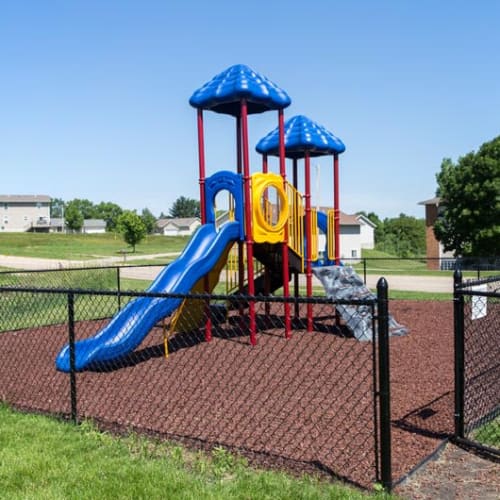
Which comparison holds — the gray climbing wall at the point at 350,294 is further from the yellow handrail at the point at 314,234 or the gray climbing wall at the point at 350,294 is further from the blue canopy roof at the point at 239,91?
the blue canopy roof at the point at 239,91

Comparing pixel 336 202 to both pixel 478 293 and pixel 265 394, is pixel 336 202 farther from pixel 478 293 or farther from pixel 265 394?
pixel 478 293

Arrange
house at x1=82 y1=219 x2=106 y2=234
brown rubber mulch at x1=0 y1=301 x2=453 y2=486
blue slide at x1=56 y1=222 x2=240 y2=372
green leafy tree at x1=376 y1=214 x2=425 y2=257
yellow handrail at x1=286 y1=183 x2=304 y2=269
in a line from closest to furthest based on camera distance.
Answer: brown rubber mulch at x1=0 y1=301 x2=453 y2=486
blue slide at x1=56 y1=222 x2=240 y2=372
yellow handrail at x1=286 y1=183 x2=304 y2=269
green leafy tree at x1=376 y1=214 x2=425 y2=257
house at x1=82 y1=219 x2=106 y2=234

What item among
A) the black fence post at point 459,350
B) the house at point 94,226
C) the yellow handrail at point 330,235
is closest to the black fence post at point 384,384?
the black fence post at point 459,350

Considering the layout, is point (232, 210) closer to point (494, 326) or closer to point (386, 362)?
point (494, 326)

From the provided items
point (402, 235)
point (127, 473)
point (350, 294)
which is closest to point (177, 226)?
point (402, 235)

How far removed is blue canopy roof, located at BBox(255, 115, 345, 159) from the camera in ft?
34.0

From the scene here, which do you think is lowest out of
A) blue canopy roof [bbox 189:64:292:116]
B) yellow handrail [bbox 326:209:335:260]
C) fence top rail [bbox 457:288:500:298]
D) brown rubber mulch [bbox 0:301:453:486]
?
brown rubber mulch [bbox 0:301:453:486]

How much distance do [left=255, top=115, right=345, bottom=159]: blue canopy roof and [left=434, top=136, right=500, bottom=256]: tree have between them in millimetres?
24645

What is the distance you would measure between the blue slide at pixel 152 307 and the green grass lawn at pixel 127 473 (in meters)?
2.36

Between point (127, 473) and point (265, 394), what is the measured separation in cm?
229

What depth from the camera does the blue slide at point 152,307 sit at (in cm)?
694

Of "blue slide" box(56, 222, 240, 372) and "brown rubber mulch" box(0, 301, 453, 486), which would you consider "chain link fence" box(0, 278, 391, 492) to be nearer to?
"brown rubber mulch" box(0, 301, 453, 486)

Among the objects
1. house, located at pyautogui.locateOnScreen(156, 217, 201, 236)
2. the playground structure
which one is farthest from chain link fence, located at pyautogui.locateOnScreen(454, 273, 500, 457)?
house, located at pyautogui.locateOnScreen(156, 217, 201, 236)

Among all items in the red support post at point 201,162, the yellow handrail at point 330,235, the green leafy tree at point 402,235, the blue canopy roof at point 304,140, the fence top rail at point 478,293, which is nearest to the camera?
the fence top rail at point 478,293
